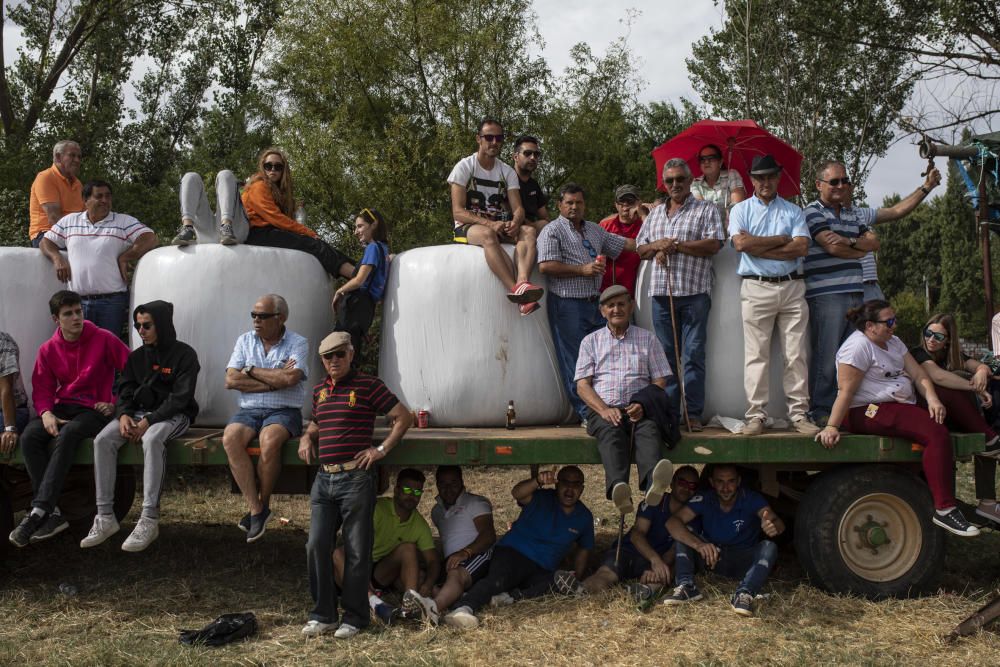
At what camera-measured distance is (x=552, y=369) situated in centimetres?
610

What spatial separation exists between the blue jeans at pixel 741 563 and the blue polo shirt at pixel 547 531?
0.61 metres

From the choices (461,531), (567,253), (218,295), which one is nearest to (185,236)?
(218,295)

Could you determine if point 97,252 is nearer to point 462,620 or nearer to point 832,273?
point 462,620

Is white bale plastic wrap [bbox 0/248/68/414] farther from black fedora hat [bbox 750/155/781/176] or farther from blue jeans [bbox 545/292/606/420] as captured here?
black fedora hat [bbox 750/155/781/176]

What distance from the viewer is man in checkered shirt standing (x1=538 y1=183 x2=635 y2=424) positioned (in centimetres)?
601

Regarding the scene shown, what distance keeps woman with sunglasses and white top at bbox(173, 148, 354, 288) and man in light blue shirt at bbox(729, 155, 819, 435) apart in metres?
2.54

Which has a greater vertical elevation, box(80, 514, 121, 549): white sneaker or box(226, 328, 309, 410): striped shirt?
box(226, 328, 309, 410): striped shirt

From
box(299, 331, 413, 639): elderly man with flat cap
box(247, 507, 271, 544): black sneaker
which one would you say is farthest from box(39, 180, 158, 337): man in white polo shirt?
box(299, 331, 413, 639): elderly man with flat cap

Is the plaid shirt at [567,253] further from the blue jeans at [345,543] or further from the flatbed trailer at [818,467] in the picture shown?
the blue jeans at [345,543]

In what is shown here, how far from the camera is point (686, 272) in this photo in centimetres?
595

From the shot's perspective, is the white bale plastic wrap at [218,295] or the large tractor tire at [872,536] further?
the white bale plastic wrap at [218,295]

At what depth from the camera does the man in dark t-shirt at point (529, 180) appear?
6418 millimetres

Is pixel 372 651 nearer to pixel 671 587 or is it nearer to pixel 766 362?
pixel 671 587

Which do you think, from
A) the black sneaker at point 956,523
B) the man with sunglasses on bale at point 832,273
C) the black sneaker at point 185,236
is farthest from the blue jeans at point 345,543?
the black sneaker at point 956,523
